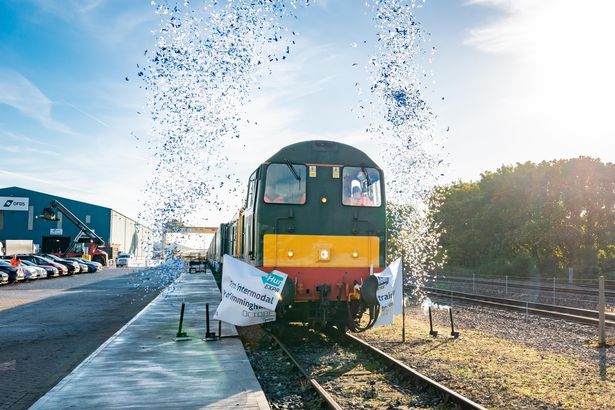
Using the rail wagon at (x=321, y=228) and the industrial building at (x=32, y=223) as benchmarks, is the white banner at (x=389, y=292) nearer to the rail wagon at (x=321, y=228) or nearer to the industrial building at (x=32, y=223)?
the rail wagon at (x=321, y=228)

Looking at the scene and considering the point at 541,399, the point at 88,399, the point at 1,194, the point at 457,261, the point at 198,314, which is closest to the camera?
the point at 88,399

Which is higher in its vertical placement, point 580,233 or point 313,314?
point 580,233

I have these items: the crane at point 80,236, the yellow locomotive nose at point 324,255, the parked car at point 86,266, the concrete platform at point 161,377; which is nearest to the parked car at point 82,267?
the parked car at point 86,266

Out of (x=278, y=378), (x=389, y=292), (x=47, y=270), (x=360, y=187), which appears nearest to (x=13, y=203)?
(x=47, y=270)

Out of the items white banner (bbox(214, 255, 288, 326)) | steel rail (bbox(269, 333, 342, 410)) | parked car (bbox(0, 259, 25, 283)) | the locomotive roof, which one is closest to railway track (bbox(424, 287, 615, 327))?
the locomotive roof

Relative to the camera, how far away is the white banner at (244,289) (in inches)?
460

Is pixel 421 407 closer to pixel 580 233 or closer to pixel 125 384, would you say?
pixel 125 384

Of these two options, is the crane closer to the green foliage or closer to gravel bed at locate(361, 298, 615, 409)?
the green foliage

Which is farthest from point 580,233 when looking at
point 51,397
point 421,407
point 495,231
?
point 51,397

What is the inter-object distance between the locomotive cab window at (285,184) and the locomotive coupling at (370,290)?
2.22 meters

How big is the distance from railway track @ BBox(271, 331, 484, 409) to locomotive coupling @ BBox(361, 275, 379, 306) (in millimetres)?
932

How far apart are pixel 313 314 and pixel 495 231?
1726 inches

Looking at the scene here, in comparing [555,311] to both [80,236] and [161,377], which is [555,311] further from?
[80,236]

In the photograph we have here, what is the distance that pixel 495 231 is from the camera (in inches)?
2089
